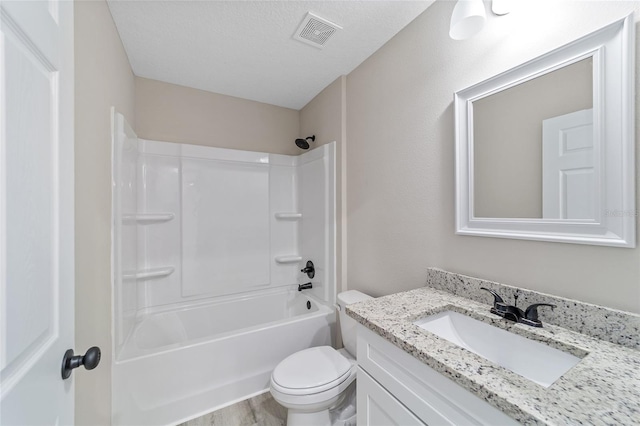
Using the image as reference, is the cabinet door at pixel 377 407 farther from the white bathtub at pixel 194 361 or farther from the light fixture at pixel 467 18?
the light fixture at pixel 467 18

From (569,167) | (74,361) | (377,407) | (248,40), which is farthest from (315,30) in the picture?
(377,407)

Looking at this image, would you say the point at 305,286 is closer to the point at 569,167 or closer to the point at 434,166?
the point at 434,166

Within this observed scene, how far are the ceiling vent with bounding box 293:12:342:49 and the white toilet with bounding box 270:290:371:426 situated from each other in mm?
1980

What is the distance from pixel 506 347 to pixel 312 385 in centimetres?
91

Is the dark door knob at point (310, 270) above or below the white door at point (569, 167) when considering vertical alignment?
below

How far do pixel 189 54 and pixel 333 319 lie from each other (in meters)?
2.25

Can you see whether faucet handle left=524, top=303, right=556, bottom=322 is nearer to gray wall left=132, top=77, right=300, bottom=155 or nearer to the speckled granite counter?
the speckled granite counter

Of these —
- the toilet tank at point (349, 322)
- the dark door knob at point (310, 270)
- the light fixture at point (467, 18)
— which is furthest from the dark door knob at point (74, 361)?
the dark door knob at point (310, 270)

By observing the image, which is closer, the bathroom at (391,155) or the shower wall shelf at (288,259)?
the bathroom at (391,155)

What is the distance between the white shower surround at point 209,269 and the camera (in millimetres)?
1503

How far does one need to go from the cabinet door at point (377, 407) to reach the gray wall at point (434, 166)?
0.66 meters

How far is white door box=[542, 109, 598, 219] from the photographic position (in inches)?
33.0

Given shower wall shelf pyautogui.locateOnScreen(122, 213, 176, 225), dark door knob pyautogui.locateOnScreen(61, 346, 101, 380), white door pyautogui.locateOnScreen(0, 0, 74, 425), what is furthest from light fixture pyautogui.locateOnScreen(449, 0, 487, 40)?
shower wall shelf pyautogui.locateOnScreen(122, 213, 176, 225)

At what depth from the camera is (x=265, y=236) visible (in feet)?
8.41
